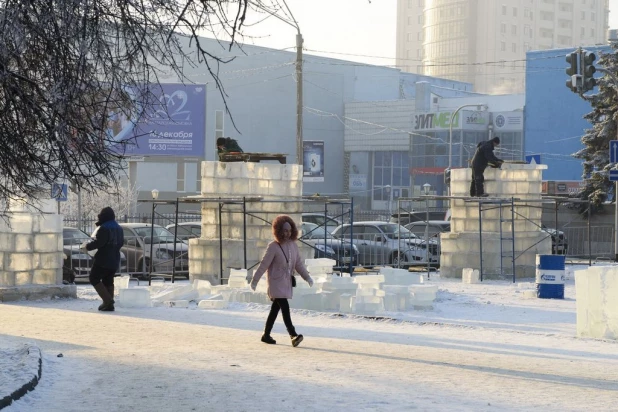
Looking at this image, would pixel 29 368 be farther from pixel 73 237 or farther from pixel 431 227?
pixel 431 227

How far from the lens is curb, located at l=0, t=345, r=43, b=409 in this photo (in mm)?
9820

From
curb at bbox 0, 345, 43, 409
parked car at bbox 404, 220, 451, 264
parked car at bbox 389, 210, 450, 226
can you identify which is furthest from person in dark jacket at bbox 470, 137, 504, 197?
curb at bbox 0, 345, 43, 409

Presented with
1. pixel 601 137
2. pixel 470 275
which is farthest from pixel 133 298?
pixel 601 137

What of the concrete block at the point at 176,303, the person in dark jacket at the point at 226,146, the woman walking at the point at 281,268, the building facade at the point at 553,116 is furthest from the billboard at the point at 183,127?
the woman walking at the point at 281,268

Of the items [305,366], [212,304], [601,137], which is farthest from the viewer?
[601,137]

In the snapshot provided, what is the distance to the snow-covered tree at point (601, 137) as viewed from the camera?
48.8 metres

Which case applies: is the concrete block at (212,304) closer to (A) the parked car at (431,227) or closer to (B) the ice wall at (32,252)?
(B) the ice wall at (32,252)

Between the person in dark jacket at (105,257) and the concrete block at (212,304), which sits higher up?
the person in dark jacket at (105,257)

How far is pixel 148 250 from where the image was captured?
29.8 m

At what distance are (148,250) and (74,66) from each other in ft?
67.4

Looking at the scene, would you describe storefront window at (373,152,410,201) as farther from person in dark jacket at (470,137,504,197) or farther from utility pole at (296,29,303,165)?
person in dark jacket at (470,137,504,197)

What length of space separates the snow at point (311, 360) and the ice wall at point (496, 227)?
877cm

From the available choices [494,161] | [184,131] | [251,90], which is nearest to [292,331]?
[494,161]

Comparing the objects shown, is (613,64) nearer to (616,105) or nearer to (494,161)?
(616,105)
